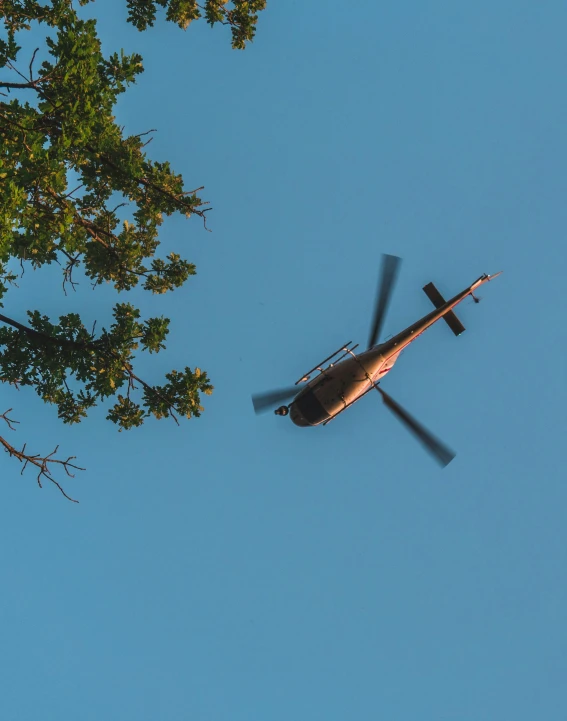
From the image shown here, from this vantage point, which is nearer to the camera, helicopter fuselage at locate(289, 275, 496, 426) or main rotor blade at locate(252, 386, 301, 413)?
main rotor blade at locate(252, 386, 301, 413)

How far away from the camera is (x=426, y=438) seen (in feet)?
37.4

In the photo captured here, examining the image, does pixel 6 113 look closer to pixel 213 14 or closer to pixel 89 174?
pixel 89 174

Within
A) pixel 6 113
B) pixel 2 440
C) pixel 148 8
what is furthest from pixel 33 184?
pixel 148 8

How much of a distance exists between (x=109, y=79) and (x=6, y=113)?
3.73 meters

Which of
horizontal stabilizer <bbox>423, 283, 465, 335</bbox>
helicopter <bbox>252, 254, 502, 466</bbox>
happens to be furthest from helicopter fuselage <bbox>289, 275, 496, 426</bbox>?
horizontal stabilizer <bbox>423, 283, 465, 335</bbox>

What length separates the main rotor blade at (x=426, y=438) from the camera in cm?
1113

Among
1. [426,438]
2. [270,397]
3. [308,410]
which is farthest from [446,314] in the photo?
[270,397]

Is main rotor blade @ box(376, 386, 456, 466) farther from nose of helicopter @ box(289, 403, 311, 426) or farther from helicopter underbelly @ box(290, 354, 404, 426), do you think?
nose of helicopter @ box(289, 403, 311, 426)

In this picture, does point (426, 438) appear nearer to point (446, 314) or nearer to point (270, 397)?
point (270, 397)

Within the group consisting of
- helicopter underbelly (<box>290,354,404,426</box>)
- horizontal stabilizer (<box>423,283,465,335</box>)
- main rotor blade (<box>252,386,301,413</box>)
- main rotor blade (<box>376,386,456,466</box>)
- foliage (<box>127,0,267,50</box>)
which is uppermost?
foliage (<box>127,0,267,50</box>)

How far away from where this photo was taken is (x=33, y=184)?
9758 mm

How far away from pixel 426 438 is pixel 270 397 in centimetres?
358

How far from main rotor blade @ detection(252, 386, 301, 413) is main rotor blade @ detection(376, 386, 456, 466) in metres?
2.40

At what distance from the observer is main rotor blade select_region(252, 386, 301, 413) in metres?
12.0
